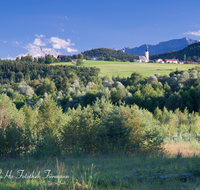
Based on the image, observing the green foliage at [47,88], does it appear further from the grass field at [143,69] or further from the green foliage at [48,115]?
the green foliage at [48,115]

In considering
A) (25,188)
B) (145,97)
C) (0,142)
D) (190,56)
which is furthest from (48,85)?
(190,56)

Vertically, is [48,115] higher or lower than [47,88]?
lower

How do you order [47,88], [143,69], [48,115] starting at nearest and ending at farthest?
[48,115] < [47,88] < [143,69]

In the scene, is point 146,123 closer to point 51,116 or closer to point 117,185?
point 117,185

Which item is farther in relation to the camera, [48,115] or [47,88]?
[47,88]

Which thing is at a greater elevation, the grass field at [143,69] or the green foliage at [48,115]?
the grass field at [143,69]

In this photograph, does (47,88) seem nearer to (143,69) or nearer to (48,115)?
(143,69)

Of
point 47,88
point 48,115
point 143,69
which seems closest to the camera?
point 48,115

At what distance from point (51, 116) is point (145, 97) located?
37941 mm

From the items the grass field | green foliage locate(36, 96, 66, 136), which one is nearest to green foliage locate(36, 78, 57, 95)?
the grass field

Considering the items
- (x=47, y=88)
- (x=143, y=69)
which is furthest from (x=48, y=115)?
(x=143, y=69)

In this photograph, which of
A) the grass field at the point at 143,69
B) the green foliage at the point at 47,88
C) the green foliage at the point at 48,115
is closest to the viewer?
the green foliage at the point at 48,115

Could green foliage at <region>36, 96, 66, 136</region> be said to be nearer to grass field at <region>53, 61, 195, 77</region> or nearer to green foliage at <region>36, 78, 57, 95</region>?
green foliage at <region>36, 78, 57, 95</region>

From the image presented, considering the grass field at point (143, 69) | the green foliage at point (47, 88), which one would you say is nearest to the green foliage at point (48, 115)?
the green foliage at point (47, 88)
